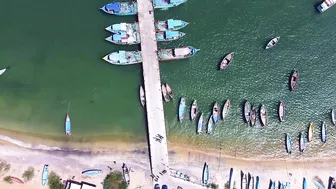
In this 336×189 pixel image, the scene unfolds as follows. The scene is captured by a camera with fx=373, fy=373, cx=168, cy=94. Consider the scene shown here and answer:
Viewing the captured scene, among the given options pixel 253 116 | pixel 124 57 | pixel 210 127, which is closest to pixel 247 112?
pixel 253 116

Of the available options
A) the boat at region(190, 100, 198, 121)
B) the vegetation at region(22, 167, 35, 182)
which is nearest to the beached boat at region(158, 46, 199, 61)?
the boat at region(190, 100, 198, 121)

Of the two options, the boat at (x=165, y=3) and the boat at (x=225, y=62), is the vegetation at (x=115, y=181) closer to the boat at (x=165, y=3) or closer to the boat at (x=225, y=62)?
the boat at (x=225, y=62)

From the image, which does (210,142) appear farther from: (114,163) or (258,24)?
(258,24)

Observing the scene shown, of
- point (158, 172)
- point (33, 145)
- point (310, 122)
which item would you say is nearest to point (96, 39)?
point (33, 145)

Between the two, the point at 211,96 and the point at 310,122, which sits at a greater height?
the point at 211,96

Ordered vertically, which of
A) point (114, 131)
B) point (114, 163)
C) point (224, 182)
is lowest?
point (224, 182)

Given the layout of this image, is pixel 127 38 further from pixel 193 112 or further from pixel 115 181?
pixel 115 181
